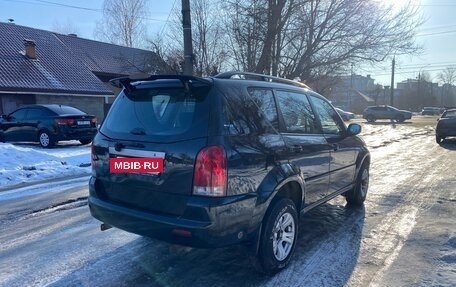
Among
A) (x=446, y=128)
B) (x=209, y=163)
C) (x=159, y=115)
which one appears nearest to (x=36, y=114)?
(x=159, y=115)

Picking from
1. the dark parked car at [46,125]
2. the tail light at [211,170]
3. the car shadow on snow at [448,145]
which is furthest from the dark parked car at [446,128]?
the tail light at [211,170]

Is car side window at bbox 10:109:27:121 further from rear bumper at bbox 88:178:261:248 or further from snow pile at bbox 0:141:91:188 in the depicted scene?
rear bumper at bbox 88:178:261:248

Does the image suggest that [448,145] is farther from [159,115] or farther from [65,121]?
[159,115]

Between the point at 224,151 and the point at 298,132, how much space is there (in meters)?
1.31

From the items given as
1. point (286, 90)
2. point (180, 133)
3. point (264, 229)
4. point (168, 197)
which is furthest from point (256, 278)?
point (286, 90)

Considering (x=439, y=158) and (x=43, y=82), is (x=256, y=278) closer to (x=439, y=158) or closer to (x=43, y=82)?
(x=439, y=158)

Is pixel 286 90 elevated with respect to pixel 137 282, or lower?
elevated

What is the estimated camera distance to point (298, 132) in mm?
4074

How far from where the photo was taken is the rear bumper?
3.00 metres

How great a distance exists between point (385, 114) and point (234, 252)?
38667 millimetres

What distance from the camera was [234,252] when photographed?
162 inches

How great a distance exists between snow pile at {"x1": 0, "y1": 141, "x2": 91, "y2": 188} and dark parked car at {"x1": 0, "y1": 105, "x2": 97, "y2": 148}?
7.00 ft

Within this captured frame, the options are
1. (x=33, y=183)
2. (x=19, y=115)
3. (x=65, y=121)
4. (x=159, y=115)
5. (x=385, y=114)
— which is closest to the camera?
(x=159, y=115)

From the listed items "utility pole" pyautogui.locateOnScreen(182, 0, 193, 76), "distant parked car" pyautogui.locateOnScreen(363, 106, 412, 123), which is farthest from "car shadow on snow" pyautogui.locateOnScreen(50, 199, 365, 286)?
"distant parked car" pyautogui.locateOnScreen(363, 106, 412, 123)
